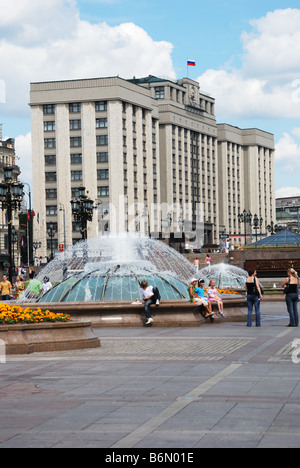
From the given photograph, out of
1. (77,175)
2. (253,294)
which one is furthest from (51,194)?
(253,294)

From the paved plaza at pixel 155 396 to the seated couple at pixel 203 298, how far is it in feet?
16.8

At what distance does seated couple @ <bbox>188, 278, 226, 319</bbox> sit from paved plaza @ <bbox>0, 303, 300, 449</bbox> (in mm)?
5107

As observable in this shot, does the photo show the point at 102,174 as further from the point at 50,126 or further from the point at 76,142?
the point at 50,126

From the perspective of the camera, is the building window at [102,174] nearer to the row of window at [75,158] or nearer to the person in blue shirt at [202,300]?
the row of window at [75,158]

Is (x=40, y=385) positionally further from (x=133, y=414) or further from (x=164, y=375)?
(x=133, y=414)

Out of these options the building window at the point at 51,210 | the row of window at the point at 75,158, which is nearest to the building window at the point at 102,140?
the row of window at the point at 75,158

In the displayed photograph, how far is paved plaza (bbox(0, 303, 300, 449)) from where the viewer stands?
8.37 m

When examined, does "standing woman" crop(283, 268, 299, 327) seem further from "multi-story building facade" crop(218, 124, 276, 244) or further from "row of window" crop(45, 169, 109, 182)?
"multi-story building facade" crop(218, 124, 276, 244)

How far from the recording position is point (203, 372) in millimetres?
13242

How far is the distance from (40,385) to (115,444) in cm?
440

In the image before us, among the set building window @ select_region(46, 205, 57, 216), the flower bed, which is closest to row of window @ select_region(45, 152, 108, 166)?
building window @ select_region(46, 205, 57, 216)

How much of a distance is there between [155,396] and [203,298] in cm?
1297

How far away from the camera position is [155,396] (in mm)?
10953

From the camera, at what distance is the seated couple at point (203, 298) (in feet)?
77.4
